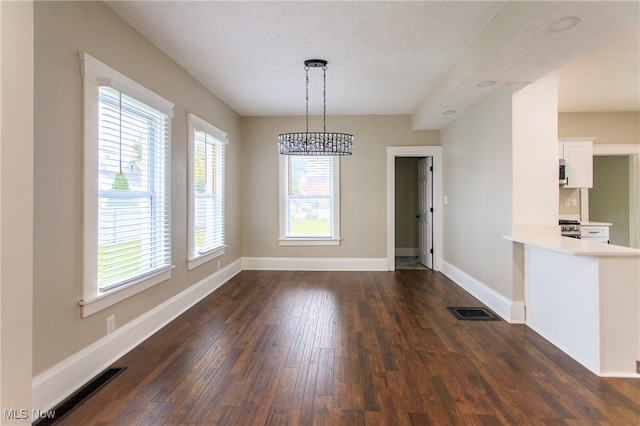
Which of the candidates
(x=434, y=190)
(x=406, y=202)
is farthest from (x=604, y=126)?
Result: (x=406, y=202)

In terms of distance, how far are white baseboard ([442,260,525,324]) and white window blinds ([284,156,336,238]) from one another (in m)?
2.17

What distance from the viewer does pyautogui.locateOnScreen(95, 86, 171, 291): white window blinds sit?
2436mm

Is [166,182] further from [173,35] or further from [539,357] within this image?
[539,357]

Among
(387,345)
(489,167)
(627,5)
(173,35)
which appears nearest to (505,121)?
(489,167)

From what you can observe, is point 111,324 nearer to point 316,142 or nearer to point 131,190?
point 131,190

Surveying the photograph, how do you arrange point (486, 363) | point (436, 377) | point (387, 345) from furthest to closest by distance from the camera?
1. point (387, 345)
2. point (486, 363)
3. point (436, 377)

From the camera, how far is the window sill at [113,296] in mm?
2256

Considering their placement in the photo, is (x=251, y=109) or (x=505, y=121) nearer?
(x=505, y=121)

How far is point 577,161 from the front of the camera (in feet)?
15.6

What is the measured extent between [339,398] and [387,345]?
34.8 inches

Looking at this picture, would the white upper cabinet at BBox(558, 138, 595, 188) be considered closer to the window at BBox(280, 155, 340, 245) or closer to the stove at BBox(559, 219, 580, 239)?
the stove at BBox(559, 219, 580, 239)

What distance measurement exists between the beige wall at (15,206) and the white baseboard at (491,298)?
3849 mm

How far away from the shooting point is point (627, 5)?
1952mm

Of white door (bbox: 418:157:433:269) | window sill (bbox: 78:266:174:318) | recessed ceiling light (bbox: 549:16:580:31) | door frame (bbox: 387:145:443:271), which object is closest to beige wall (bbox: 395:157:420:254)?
white door (bbox: 418:157:433:269)
